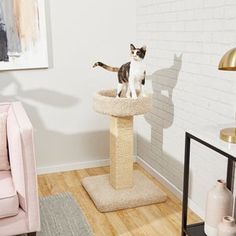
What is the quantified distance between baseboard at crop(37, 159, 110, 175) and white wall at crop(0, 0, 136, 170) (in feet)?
0.11

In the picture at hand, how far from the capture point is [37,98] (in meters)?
2.85

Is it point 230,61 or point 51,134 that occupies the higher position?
point 230,61

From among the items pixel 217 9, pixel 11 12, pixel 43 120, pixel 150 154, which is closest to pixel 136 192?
pixel 150 154

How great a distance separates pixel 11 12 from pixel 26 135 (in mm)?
1207

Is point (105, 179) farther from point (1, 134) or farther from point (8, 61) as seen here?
point (8, 61)

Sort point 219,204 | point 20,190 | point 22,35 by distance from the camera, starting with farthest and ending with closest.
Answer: point 22,35 → point 20,190 → point 219,204

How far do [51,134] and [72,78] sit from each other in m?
0.49

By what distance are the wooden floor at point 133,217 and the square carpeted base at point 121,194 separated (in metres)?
0.04

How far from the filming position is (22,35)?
2.67m

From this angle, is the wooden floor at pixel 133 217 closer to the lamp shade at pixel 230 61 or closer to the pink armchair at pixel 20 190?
the pink armchair at pixel 20 190

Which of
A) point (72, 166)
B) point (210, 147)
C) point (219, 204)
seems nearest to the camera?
point (210, 147)

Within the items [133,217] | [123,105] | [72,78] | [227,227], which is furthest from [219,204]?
[72,78]

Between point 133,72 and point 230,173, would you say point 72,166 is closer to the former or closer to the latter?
point 133,72

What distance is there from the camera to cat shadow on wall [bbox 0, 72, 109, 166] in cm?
278
